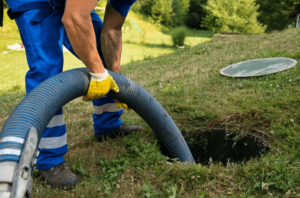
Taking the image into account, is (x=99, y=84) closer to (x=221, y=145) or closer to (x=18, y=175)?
(x=18, y=175)

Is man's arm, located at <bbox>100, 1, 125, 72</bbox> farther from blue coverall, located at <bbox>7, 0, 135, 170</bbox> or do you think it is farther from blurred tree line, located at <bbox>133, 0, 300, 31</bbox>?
blurred tree line, located at <bbox>133, 0, 300, 31</bbox>

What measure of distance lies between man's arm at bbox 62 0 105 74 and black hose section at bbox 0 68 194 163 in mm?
187

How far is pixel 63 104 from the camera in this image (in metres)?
1.83

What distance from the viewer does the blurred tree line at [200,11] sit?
21.3 metres

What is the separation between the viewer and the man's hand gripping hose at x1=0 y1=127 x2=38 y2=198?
3.86 feet

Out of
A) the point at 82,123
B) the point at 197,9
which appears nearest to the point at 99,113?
the point at 82,123

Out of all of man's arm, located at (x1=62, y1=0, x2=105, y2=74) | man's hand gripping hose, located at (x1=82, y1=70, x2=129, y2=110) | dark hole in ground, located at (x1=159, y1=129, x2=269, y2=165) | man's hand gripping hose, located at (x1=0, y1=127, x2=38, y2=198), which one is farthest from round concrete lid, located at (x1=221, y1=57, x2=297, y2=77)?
man's hand gripping hose, located at (x1=0, y1=127, x2=38, y2=198)

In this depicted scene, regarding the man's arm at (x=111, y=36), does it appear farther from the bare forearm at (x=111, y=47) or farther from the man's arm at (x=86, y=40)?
the man's arm at (x=86, y=40)

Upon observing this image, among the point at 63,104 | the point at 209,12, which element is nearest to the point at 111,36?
the point at 63,104

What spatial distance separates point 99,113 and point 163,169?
985 millimetres

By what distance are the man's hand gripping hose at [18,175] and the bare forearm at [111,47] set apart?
1343 mm

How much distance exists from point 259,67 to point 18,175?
4.02 meters

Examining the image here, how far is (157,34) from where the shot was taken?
2509cm

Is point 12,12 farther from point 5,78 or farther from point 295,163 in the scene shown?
point 5,78
